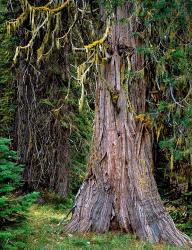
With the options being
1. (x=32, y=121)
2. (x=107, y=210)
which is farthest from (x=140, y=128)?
(x=32, y=121)

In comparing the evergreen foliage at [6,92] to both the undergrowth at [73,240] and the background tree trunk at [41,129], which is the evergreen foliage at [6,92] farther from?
the undergrowth at [73,240]

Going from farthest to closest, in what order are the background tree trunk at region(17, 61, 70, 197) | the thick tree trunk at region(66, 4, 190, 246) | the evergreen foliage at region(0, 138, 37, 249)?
the background tree trunk at region(17, 61, 70, 197), the thick tree trunk at region(66, 4, 190, 246), the evergreen foliage at region(0, 138, 37, 249)

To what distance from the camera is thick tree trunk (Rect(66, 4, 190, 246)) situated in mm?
8070

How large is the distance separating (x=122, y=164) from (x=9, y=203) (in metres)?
2.43

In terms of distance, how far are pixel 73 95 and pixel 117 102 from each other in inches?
233

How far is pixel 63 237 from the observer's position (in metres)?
7.93

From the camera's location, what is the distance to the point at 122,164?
820 cm

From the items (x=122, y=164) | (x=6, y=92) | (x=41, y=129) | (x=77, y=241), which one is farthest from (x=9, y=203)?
(x=6, y=92)

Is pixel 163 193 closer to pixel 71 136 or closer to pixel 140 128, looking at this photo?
pixel 140 128

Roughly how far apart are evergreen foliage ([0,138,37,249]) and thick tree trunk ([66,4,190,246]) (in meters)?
1.59

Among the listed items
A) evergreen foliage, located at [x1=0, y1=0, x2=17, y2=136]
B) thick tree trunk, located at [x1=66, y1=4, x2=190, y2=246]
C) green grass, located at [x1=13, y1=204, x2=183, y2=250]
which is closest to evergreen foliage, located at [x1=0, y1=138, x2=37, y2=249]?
green grass, located at [x1=13, y1=204, x2=183, y2=250]

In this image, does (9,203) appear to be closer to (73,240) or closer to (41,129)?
(73,240)

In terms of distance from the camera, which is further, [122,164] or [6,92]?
[6,92]

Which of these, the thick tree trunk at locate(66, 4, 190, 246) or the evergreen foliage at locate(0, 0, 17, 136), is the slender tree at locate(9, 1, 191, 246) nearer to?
the thick tree trunk at locate(66, 4, 190, 246)
